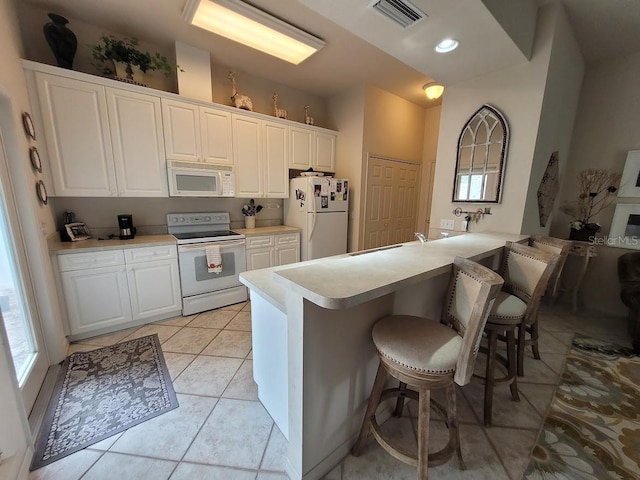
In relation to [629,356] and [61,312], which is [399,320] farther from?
[61,312]

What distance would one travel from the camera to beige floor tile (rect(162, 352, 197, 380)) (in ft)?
6.63

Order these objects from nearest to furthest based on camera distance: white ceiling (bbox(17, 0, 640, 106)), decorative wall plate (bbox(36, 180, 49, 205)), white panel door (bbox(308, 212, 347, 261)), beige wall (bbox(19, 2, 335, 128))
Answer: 1. white ceiling (bbox(17, 0, 640, 106))
2. decorative wall plate (bbox(36, 180, 49, 205))
3. beige wall (bbox(19, 2, 335, 128))
4. white panel door (bbox(308, 212, 347, 261))

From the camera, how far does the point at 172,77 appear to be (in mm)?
3078

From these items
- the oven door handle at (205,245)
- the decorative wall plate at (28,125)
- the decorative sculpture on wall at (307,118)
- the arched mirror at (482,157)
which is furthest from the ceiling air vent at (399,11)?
the decorative wall plate at (28,125)

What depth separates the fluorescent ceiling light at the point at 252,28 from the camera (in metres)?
2.19

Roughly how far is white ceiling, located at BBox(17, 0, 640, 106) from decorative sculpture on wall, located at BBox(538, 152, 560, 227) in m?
1.21

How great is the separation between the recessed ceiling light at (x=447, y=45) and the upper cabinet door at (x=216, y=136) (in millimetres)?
2401

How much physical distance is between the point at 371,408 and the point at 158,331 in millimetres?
2342

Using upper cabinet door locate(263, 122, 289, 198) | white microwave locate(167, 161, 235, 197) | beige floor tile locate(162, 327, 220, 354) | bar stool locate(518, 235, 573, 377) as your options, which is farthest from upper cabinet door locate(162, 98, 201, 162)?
bar stool locate(518, 235, 573, 377)

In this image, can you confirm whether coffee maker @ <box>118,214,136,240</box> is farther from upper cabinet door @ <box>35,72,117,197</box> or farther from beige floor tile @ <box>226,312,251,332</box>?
beige floor tile @ <box>226,312,251,332</box>

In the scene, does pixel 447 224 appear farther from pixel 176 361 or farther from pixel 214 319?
pixel 176 361

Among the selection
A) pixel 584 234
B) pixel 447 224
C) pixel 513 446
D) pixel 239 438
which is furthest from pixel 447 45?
pixel 239 438

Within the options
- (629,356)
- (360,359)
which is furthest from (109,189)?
(629,356)

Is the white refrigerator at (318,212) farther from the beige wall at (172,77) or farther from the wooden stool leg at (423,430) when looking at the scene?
the wooden stool leg at (423,430)
